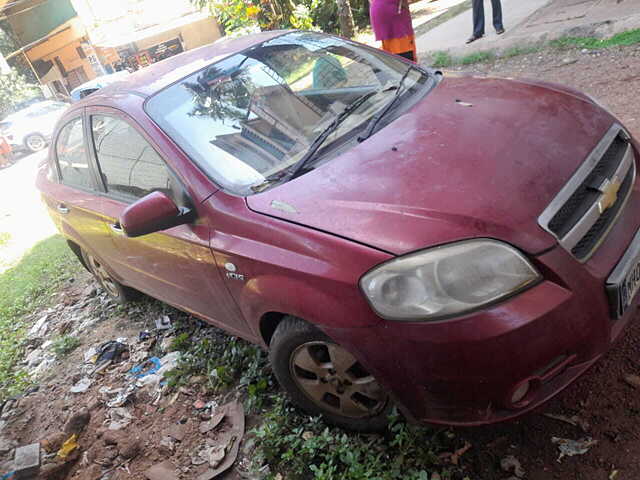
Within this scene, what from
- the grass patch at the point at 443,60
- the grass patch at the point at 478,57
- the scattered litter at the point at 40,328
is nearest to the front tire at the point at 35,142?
the scattered litter at the point at 40,328

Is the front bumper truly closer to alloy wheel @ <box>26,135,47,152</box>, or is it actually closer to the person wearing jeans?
the person wearing jeans

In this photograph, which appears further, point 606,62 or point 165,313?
point 606,62

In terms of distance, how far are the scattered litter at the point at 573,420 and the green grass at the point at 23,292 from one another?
3746 millimetres

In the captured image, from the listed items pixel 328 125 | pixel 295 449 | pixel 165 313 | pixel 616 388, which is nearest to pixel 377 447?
pixel 295 449

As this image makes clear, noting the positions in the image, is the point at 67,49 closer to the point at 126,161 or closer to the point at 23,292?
the point at 23,292

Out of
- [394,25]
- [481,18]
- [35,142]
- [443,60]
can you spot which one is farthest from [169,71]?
[35,142]

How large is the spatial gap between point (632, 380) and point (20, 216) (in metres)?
12.2

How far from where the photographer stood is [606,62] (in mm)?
5500

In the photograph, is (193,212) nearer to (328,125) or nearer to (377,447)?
(328,125)

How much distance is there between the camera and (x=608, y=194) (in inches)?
71.1

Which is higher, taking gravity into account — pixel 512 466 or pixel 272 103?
pixel 272 103

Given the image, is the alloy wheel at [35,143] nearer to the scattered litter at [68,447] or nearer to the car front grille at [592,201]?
the scattered litter at [68,447]

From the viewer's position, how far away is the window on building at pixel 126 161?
98.2 inches

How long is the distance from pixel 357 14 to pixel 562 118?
41.5 feet
